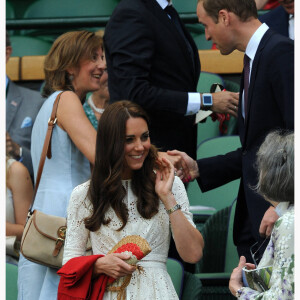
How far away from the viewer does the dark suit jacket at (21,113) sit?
5113mm

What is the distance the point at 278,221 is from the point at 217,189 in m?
2.51

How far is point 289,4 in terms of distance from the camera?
443 cm

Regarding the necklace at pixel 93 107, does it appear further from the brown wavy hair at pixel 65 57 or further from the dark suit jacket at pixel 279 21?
the brown wavy hair at pixel 65 57

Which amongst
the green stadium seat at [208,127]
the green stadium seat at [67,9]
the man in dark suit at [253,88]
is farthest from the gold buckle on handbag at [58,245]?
the green stadium seat at [67,9]

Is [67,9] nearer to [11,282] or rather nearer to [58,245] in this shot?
[11,282]

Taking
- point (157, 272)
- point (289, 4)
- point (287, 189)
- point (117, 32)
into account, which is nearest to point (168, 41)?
point (117, 32)

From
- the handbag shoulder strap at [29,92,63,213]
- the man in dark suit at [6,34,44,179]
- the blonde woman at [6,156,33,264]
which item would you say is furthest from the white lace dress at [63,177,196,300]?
the man in dark suit at [6,34,44,179]

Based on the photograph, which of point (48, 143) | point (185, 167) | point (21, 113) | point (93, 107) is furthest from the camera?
point (93, 107)

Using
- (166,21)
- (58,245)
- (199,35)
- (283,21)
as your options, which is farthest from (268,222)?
(199,35)

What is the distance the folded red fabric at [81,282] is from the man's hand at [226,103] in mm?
1122

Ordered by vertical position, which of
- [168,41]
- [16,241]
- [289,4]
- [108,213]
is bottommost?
[16,241]

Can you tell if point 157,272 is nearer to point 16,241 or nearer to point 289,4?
point 16,241

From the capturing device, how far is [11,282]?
4.02 meters

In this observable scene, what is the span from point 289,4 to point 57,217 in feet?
6.16
